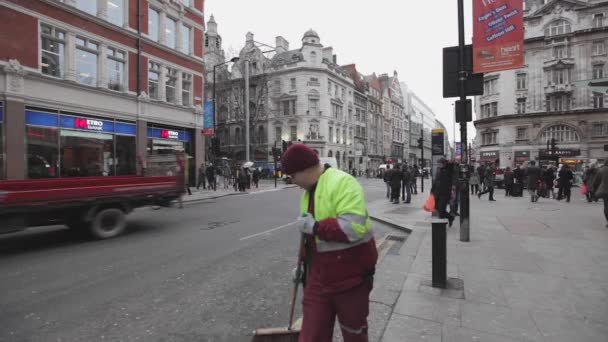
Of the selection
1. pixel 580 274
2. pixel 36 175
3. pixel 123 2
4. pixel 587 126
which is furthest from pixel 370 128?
pixel 580 274

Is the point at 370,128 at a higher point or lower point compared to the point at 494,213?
higher

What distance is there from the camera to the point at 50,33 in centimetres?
1534

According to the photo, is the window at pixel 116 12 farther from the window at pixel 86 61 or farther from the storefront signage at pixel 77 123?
the storefront signage at pixel 77 123

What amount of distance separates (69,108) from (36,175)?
3532 millimetres

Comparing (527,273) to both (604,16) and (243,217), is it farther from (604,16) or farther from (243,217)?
(604,16)

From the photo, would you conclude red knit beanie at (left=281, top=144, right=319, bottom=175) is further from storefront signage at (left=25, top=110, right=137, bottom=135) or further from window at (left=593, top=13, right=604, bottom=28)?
window at (left=593, top=13, right=604, bottom=28)

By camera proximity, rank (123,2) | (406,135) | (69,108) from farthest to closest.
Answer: (406,135) → (123,2) → (69,108)

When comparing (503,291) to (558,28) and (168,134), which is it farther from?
(558,28)

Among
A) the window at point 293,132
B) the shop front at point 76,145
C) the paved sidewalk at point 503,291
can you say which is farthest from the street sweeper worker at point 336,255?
the window at point 293,132

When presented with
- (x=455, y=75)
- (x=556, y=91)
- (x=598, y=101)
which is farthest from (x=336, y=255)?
(x=598, y=101)

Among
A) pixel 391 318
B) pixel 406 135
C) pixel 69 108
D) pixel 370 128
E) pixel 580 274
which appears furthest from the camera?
pixel 406 135

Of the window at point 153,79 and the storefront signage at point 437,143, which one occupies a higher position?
the window at point 153,79

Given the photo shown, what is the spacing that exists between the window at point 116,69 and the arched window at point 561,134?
46449 millimetres

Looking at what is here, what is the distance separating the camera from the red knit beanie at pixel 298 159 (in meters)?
2.17
